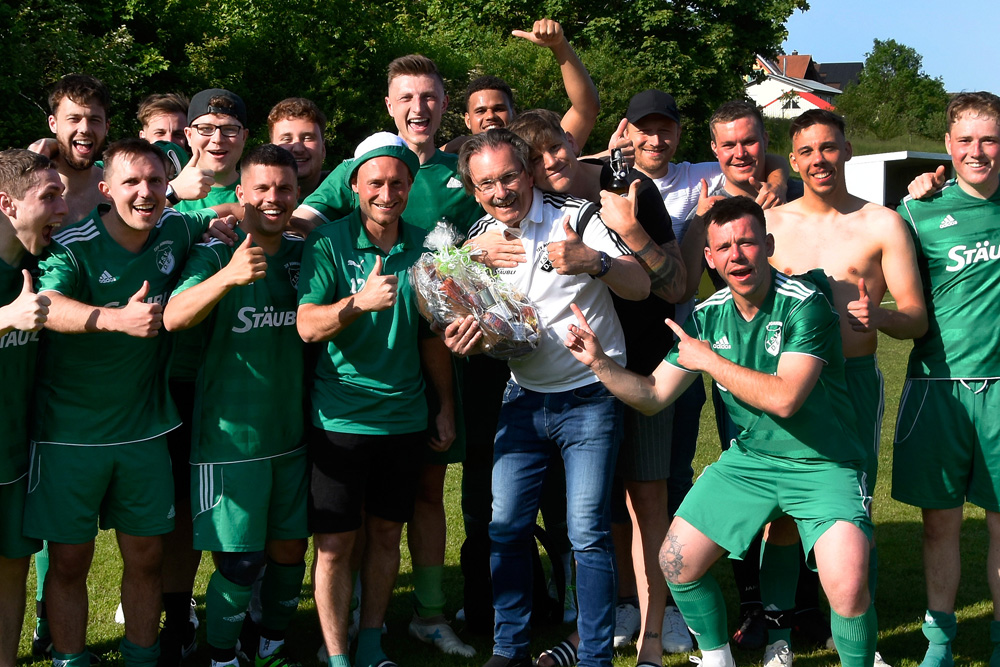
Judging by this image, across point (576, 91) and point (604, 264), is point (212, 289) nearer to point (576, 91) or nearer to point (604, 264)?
point (604, 264)

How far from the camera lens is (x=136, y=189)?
445 centimetres

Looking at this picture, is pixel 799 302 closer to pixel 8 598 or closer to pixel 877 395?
pixel 877 395

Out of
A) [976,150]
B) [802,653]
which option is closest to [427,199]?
[976,150]

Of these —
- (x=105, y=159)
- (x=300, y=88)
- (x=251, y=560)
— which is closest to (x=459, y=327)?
(x=251, y=560)

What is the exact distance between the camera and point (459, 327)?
450 cm

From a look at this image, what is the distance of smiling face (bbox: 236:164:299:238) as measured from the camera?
185 inches

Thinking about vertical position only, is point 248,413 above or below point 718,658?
above

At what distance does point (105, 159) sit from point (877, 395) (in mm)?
4147

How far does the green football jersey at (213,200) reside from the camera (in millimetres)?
5281

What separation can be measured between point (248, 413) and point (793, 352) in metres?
2.62

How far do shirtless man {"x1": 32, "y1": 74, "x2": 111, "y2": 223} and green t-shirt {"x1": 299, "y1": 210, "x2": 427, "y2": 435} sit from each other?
66.2 inches

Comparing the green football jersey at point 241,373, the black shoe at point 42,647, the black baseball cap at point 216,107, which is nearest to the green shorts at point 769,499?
the green football jersey at point 241,373

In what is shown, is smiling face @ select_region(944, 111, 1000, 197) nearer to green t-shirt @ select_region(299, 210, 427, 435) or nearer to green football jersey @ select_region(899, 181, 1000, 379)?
green football jersey @ select_region(899, 181, 1000, 379)

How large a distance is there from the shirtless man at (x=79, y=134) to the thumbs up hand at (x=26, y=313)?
4.61 feet
